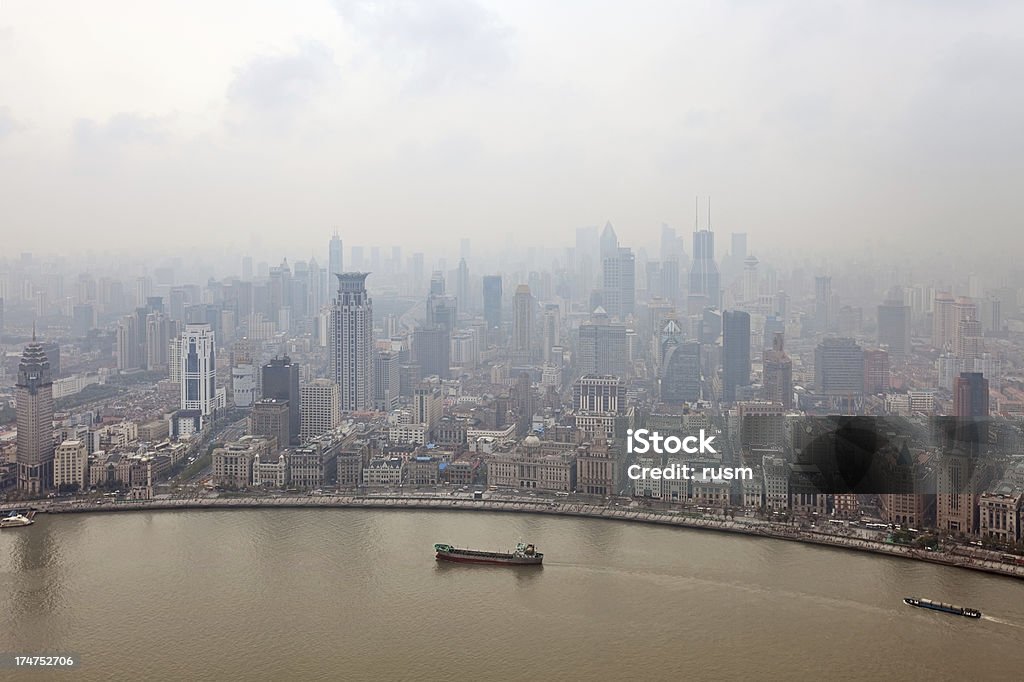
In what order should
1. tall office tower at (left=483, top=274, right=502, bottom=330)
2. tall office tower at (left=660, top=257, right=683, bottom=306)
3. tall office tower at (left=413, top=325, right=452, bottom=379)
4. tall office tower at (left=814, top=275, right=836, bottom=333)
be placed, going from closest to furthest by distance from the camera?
tall office tower at (left=814, top=275, right=836, bottom=333) < tall office tower at (left=660, top=257, right=683, bottom=306) < tall office tower at (left=413, top=325, right=452, bottom=379) < tall office tower at (left=483, top=274, right=502, bottom=330)

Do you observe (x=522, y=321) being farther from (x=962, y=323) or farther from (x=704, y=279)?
(x=962, y=323)

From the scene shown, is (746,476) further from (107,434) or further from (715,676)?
(107,434)

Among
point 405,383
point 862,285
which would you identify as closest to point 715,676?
point 862,285

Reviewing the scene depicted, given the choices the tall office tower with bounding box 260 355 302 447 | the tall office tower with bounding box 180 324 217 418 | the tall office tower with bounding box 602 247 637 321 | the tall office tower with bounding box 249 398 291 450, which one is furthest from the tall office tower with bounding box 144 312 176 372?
the tall office tower with bounding box 602 247 637 321

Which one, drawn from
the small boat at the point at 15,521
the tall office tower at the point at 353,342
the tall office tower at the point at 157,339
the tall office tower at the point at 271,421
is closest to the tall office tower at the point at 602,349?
the tall office tower at the point at 353,342

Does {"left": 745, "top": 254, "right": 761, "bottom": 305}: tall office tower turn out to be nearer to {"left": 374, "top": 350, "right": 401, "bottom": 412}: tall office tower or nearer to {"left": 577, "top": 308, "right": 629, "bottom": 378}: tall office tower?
{"left": 577, "top": 308, "right": 629, "bottom": 378}: tall office tower

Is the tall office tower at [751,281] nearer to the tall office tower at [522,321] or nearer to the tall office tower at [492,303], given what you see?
the tall office tower at [522,321]

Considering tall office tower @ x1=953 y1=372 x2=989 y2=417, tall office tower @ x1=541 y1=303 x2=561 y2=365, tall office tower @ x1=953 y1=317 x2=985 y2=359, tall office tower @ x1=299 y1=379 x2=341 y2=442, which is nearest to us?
tall office tower @ x1=953 y1=372 x2=989 y2=417
